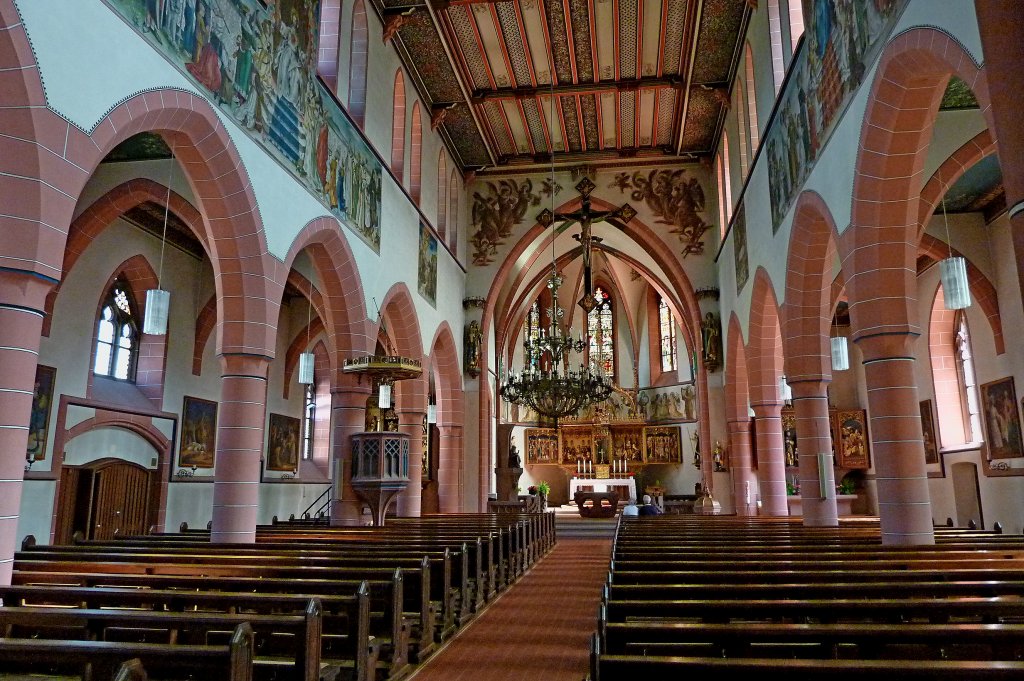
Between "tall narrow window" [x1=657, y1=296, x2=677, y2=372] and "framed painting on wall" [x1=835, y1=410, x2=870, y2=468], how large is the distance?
28.8 ft

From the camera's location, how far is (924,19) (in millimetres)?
5973

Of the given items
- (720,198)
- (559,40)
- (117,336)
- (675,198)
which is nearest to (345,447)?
(117,336)

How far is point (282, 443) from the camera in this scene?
18.7 m

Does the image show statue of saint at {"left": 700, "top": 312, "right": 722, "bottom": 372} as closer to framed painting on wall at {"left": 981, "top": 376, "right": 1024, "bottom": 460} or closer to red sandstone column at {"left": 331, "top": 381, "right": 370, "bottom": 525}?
framed painting on wall at {"left": 981, "top": 376, "right": 1024, "bottom": 460}

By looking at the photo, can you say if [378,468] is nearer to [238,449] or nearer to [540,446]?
[238,449]

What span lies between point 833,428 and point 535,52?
13.4 m

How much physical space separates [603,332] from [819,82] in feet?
73.2

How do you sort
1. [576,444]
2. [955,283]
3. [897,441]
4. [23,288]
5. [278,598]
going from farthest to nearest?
1. [576,444]
2. [897,441]
3. [955,283]
4. [23,288]
5. [278,598]

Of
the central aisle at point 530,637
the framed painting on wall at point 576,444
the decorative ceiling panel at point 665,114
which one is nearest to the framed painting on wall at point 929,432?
the decorative ceiling panel at point 665,114

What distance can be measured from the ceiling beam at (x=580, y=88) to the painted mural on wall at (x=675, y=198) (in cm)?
441

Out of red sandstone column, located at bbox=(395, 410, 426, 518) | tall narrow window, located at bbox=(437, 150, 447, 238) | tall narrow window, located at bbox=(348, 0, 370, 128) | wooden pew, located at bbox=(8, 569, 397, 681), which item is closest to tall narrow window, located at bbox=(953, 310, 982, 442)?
red sandstone column, located at bbox=(395, 410, 426, 518)

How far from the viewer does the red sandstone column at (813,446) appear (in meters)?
10.9

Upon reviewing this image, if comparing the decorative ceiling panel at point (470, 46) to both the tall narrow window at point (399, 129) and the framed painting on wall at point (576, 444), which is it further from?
the framed painting on wall at point (576, 444)

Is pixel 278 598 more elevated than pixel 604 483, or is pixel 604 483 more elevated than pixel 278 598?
pixel 604 483
